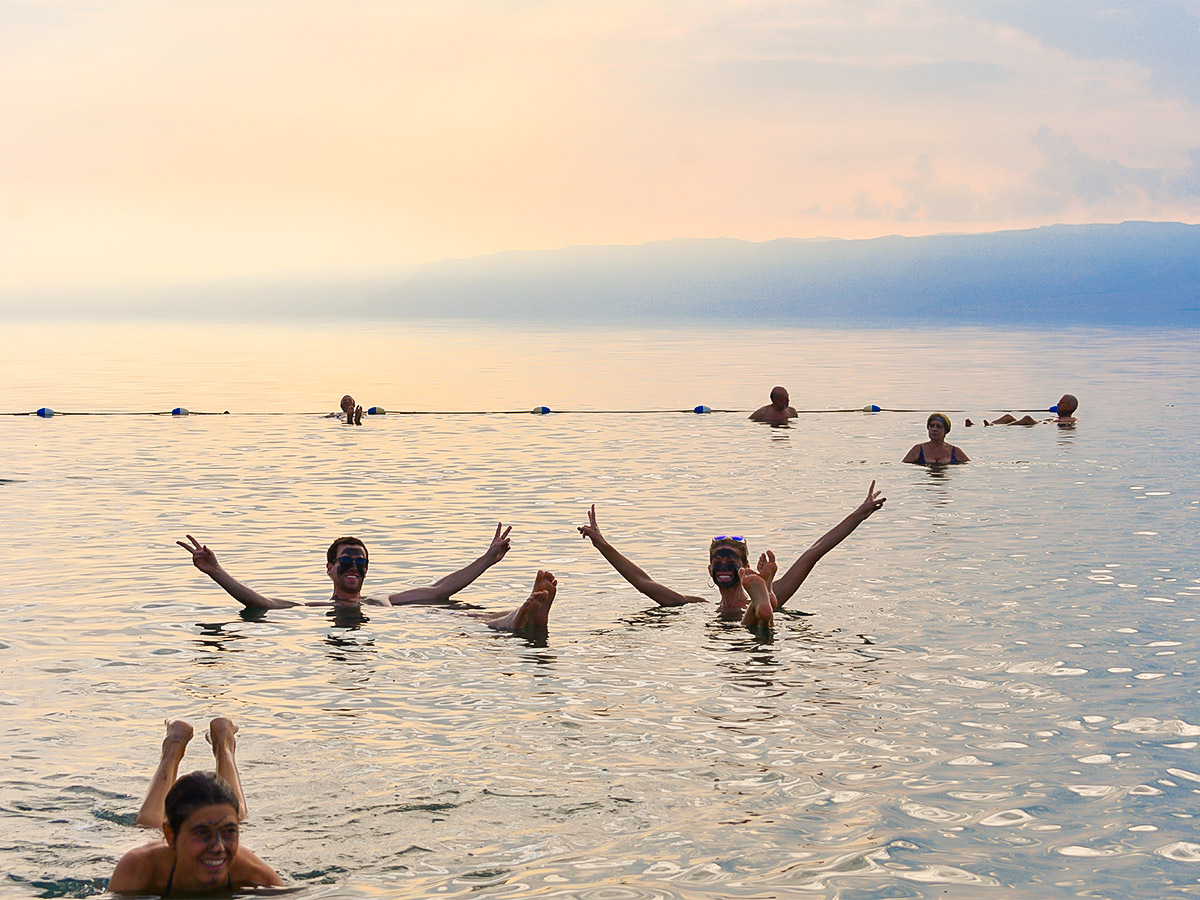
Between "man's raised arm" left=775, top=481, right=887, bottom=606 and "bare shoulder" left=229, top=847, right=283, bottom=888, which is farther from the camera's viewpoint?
"man's raised arm" left=775, top=481, right=887, bottom=606

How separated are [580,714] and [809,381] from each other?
46.8 metres

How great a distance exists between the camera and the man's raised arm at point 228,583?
13.9 meters

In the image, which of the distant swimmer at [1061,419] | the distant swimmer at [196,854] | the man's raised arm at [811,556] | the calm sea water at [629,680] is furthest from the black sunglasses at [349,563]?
the distant swimmer at [1061,419]

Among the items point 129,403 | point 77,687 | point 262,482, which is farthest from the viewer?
point 129,403

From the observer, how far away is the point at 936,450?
28.0 m

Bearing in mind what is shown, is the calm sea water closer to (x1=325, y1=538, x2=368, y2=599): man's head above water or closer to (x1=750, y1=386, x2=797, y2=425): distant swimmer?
(x1=325, y1=538, x2=368, y2=599): man's head above water

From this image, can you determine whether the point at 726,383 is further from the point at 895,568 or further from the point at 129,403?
the point at 895,568

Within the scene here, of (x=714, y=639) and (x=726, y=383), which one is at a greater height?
(x=726, y=383)

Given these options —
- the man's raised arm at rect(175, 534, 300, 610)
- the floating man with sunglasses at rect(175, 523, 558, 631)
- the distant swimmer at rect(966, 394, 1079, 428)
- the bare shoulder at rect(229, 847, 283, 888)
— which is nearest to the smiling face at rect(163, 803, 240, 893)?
the bare shoulder at rect(229, 847, 283, 888)

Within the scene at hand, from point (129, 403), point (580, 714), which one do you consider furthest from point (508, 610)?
point (129, 403)

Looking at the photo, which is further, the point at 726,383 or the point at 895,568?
the point at 726,383

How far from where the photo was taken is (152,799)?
8.82 meters

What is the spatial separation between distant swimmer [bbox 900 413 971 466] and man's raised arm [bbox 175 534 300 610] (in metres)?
16.0

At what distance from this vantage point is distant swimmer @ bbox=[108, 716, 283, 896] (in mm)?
7242
